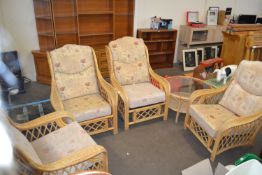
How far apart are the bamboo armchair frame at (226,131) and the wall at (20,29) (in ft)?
9.64

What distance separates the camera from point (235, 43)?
3426 millimetres

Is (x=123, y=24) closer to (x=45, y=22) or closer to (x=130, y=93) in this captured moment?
(x=45, y=22)

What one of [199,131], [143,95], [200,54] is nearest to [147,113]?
[143,95]

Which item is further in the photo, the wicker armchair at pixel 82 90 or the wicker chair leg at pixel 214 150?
the wicker armchair at pixel 82 90

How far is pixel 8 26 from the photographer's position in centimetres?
341

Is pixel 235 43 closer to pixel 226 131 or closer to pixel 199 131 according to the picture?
pixel 199 131

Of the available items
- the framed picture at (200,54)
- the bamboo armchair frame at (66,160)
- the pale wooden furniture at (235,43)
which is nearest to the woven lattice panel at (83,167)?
the bamboo armchair frame at (66,160)

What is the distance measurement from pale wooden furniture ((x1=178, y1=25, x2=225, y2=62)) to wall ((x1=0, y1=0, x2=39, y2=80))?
3125 mm

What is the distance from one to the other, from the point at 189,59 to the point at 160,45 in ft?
2.48

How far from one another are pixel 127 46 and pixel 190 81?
1.16 meters

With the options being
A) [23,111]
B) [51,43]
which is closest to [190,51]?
[51,43]

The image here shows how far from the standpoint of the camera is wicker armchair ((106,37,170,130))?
2539mm

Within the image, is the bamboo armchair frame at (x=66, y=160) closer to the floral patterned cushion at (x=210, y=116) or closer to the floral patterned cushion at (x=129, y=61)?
the floral patterned cushion at (x=210, y=116)

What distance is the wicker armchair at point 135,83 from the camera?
2539 millimetres
